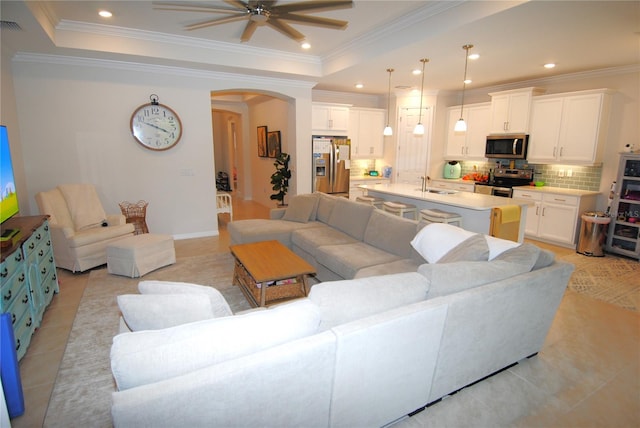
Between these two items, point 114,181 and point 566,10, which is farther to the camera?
point 114,181

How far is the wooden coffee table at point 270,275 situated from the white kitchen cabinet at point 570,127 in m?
4.92

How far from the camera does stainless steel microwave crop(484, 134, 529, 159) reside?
19.3ft

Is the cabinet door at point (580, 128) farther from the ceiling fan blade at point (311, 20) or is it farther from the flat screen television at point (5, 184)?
the flat screen television at point (5, 184)

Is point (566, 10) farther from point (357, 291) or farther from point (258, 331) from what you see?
point (258, 331)

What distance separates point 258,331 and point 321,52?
5.03 metres

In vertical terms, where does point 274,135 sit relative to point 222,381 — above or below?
above

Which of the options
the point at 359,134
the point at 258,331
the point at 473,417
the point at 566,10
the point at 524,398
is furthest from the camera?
the point at 359,134

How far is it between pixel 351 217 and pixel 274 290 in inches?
61.4

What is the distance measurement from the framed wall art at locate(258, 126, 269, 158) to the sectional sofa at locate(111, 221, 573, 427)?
650cm

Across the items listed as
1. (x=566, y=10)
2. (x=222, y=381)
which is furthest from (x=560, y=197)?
(x=222, y=381)

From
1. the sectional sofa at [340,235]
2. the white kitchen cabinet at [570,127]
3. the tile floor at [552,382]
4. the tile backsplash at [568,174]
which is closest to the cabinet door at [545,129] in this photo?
the white kitchen cabinet at [570,127]

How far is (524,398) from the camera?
213 cm

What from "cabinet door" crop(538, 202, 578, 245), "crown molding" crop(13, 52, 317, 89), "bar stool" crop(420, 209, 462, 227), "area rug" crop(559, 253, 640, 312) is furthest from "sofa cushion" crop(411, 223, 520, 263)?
"crown molding" crop(13, 52, 317, 89)

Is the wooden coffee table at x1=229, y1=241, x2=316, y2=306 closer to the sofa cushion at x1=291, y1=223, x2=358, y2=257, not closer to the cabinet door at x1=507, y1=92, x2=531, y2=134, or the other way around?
the sofa cushion at x1=291, y1=223, x2=358, y2=257
